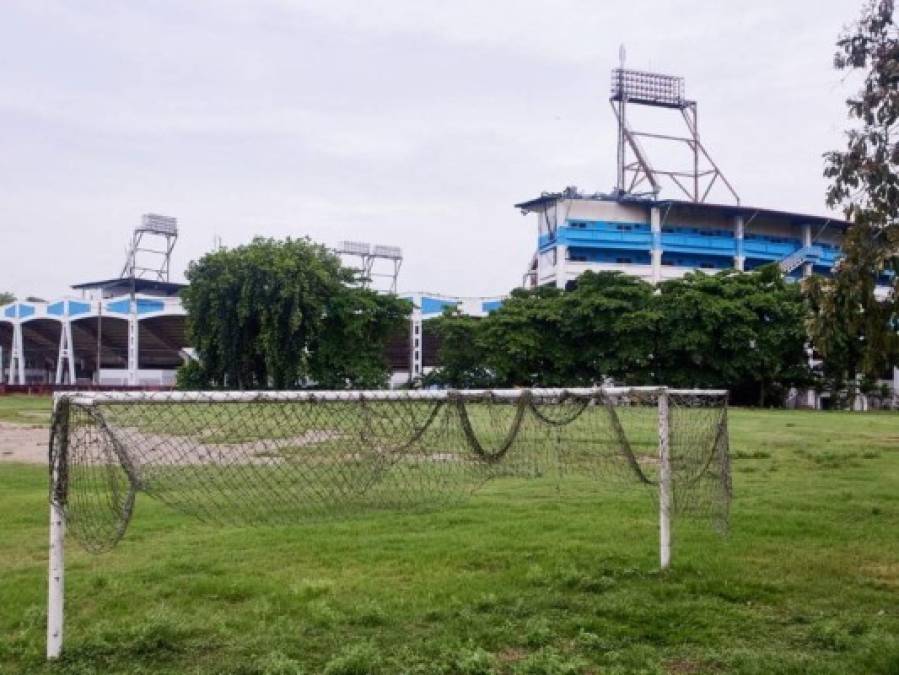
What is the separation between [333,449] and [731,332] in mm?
40494

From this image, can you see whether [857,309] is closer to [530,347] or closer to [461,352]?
[530,347]

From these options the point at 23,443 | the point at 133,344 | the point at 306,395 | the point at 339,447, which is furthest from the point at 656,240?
the point at 306,395

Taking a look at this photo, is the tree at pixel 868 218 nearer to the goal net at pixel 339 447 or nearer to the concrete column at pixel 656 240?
the goal net at pixel 339 447

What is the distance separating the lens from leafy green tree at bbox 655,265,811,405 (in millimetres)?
45750

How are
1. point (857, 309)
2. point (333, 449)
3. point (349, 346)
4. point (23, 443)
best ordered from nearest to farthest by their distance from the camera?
point (857, 309) → point (333, 449) → point (23, 443) → point (349, 346)

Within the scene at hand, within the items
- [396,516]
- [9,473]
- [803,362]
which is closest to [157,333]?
[803,362]

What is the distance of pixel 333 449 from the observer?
805 cm

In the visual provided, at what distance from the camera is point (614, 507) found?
1096 centimetres

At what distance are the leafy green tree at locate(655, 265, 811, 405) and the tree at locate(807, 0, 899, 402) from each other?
3892cm

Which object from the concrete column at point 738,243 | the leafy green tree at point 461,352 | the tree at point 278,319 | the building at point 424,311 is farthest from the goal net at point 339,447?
the concrete column at point 738,243

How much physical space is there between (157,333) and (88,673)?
76.6 m

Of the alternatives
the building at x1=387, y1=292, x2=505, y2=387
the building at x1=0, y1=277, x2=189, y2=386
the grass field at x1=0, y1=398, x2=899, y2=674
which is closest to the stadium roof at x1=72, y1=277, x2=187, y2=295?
the building at x1=0, y1=277, x2=189, y2=386

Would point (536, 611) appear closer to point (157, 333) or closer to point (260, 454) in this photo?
point (260, 454)

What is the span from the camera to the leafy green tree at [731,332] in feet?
150
